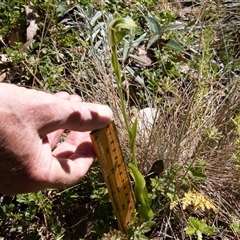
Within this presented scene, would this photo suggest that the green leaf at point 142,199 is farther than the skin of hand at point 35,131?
A: Yes

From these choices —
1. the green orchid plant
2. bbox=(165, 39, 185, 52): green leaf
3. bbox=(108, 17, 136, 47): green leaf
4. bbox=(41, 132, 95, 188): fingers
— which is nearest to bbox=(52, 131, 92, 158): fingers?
bbox=(41, 132, 95, 188): fingers

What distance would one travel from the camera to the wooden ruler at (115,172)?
1.40m

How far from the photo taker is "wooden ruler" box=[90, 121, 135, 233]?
1.40 meters

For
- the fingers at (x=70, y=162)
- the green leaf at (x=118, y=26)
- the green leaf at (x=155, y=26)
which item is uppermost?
the green leaf at (x=118, y=26)

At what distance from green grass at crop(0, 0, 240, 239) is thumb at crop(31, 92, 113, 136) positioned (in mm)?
277

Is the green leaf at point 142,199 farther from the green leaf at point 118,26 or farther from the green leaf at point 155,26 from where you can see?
the green leaf at point 155,26

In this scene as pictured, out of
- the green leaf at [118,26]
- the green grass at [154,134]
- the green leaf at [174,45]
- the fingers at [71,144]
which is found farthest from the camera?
the green leaf at [174,45]

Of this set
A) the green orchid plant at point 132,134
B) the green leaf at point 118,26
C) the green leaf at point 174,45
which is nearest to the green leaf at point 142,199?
the green orchid plant at point 132,134

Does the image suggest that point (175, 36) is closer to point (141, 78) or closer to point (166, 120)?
point (141, 78)

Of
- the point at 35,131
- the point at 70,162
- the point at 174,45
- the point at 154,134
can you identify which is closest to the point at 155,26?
the point at 174,45

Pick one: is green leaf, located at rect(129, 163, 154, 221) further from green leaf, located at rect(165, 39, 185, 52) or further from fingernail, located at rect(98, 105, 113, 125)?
green leaf, located at rect(165, 39, 185, 52)

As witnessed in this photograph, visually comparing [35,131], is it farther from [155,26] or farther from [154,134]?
[155,26]

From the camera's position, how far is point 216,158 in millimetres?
1744

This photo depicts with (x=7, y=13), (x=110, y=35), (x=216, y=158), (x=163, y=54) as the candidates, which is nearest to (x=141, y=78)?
(x=163, y=54)
